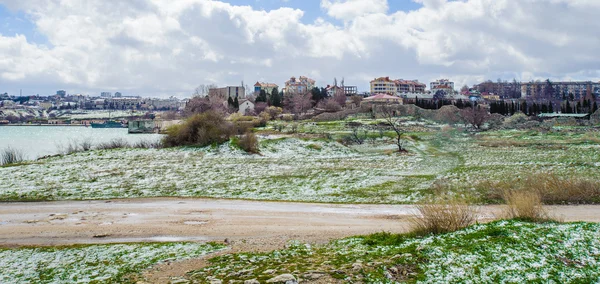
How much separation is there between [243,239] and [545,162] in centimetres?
2081

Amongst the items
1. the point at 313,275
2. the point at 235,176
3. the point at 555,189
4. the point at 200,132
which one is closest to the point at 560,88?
the point at 200,132

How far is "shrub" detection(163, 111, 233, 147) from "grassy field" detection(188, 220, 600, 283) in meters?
31.1

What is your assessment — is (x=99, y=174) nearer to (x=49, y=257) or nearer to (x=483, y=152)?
(x=49, y=257)

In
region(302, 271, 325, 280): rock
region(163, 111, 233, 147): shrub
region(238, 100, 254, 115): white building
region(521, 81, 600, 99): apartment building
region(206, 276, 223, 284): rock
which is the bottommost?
region(206, 276, 223, 284): rock

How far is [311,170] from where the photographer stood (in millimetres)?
25188

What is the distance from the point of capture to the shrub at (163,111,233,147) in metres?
40.1

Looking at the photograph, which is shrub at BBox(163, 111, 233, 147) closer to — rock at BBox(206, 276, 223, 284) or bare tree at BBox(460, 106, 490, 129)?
bare tree at BBox(460, 106, 490, 129)

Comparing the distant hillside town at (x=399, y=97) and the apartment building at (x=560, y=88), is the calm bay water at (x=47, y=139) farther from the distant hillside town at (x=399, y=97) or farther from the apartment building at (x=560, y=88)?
the apartment building at (x=560, y=88)

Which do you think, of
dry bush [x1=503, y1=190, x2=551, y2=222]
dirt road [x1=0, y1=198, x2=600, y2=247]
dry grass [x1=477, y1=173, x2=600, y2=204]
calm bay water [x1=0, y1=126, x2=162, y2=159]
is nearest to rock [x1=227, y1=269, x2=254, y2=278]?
dirt road [x1=0, y1=198, x2=600, y2=247]

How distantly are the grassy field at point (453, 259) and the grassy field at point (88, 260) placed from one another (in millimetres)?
1511

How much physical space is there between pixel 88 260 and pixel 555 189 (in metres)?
15.9

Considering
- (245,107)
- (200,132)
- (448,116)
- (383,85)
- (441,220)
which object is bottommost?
(441,220)

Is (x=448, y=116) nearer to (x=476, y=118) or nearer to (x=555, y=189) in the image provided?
(x=476, y=118)

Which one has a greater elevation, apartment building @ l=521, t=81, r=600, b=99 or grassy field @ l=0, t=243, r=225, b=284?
apartment building @ l=521, t=81, r=600, b=99
